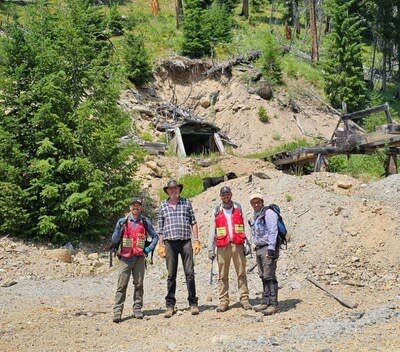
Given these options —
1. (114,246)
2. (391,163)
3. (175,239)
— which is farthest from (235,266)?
(391,163)

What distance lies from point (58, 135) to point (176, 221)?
26.7 ft

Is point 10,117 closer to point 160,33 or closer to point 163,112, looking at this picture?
point 163,112

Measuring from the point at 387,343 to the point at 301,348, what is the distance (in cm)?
101

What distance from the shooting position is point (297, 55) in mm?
38094

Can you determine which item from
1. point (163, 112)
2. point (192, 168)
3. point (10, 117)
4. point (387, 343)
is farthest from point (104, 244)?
point (163, 112)

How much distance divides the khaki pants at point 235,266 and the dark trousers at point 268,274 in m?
0.29

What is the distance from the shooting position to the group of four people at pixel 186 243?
8091 millimetres

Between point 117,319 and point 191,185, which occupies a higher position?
point 117,319

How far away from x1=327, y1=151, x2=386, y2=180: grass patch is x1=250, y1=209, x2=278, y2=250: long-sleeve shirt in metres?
9.20

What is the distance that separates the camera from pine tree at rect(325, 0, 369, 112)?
33.0m

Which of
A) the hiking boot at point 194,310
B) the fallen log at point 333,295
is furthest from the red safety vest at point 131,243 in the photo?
the fallen log at point 333,295

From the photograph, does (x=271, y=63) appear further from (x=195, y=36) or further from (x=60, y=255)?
(x=60, y=255)

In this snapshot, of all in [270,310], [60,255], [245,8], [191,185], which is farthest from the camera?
[245,8]

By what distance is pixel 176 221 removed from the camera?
8195mm
